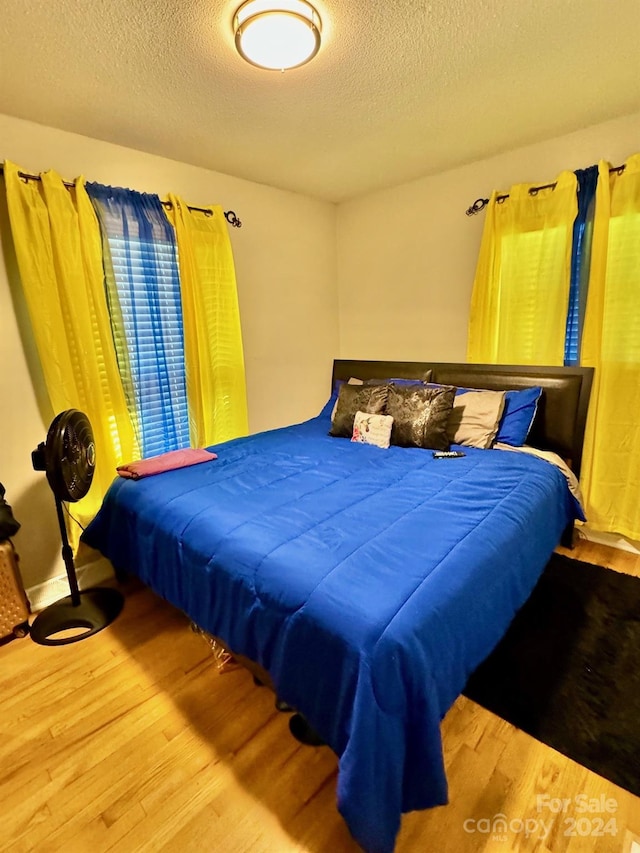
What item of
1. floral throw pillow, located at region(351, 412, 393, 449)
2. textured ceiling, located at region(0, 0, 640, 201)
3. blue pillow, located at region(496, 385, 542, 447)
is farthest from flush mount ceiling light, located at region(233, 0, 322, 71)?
blue pillow, located at region(496, 385, 542, 447)

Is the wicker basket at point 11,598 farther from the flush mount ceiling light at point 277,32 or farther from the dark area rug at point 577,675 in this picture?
the flush mount ceiling light at point 277,32

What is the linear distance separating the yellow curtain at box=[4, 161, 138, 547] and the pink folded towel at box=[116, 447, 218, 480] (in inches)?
12.5

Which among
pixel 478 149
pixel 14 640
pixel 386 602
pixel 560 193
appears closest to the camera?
pixel 386 602

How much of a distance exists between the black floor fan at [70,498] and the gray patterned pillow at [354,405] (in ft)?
4.84

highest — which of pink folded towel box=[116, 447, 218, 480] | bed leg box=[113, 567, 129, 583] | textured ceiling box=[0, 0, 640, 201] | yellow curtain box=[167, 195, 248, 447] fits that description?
textured ceiling box=[0, 0, 640, 201]

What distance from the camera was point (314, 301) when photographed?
12.0ft

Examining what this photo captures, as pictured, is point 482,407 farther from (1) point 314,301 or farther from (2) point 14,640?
(2) point 14,640

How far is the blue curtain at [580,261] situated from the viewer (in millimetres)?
2406

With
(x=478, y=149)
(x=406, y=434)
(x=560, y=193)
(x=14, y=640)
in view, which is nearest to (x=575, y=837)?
(x=406, y=434)

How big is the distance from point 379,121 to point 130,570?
264cm

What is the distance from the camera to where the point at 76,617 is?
7.04ft

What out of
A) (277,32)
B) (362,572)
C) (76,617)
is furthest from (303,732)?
(277,32)

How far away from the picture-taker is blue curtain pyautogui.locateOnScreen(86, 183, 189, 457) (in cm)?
238

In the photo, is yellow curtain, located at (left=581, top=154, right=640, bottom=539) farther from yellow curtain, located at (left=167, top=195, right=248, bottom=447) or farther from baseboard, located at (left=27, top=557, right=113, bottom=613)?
baseboard, located at (left=27, top=557, right=113, bottom=613)
